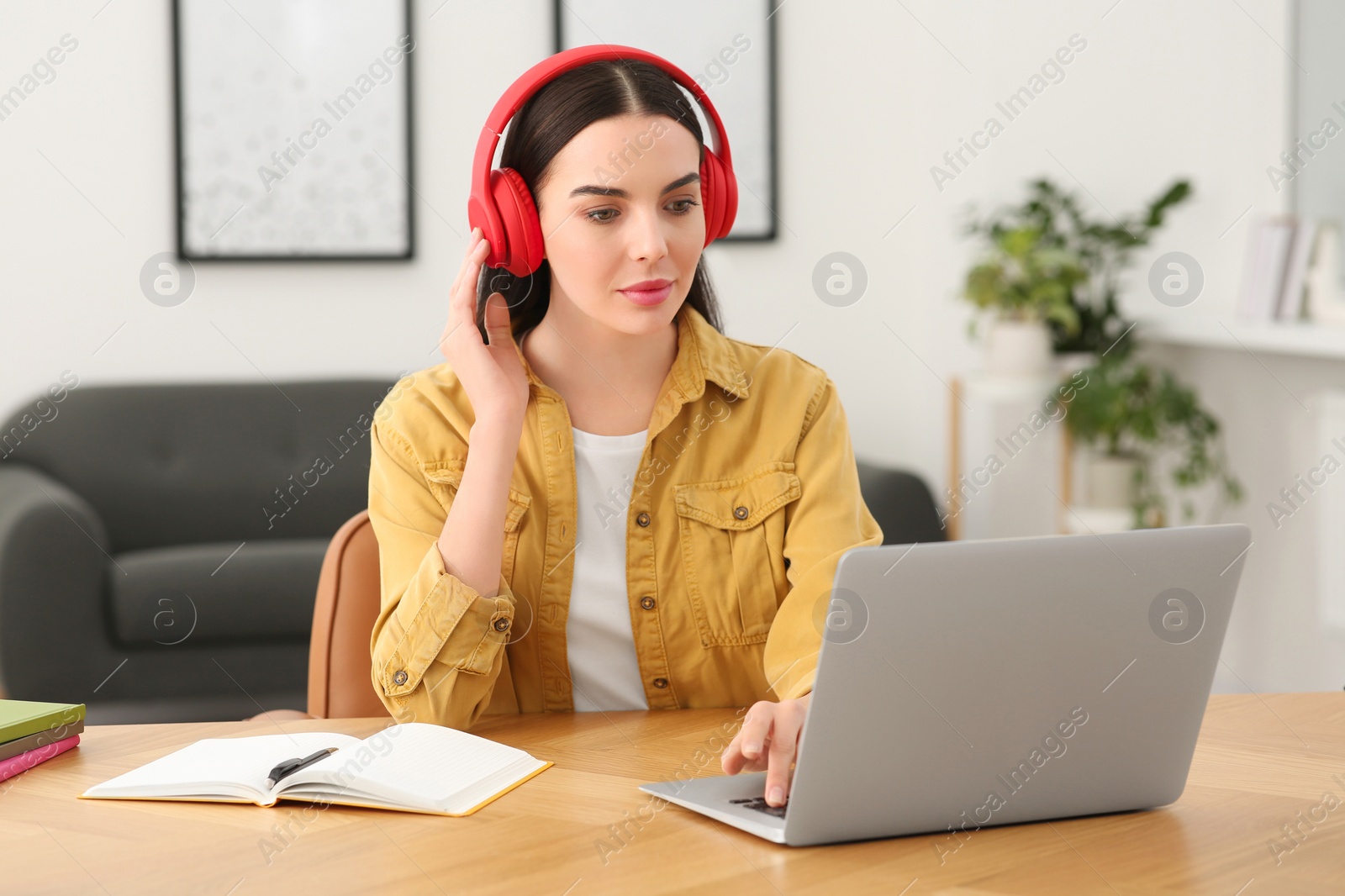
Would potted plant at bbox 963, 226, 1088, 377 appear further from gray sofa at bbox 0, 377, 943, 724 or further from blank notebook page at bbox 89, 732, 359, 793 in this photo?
blank notebook page at bbox 89, 732, 359, 793

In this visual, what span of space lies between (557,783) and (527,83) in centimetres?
75

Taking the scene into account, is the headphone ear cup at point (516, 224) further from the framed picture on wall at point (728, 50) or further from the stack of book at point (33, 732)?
the framed picture on wall at point (728, 50)

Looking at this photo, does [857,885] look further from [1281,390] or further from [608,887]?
[1281,390]

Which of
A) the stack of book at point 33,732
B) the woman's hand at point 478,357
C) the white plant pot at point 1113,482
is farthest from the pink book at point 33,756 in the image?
the white plant pot at point 1113,482

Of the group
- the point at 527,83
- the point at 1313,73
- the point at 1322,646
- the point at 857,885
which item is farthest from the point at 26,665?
the point at 1313,73

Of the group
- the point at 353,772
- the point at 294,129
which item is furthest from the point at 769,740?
the point at 294,129

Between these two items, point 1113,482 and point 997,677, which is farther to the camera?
point 1113,482

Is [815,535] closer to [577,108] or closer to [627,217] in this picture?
[627,217]

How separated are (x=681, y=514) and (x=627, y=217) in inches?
13.2

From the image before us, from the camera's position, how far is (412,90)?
11.3 ft

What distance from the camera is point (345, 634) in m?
1.33

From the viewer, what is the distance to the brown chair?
1.33 meters

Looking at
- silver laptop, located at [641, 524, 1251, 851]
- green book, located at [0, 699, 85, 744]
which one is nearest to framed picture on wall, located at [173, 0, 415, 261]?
green book, located at [0, 699, 85, 744]

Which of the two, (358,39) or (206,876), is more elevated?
(358,39)
